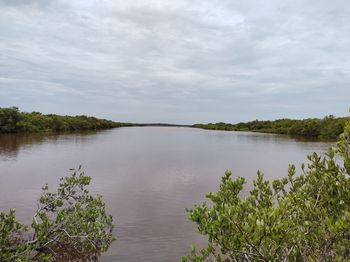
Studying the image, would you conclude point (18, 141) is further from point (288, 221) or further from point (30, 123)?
point (288, 221)

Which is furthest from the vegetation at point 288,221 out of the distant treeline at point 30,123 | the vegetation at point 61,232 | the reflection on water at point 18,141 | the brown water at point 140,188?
the distant treeline at point 30,123

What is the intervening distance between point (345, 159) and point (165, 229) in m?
11.0

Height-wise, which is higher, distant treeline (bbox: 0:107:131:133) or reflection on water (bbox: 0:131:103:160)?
distant treeline (bbox: 0:107:131:133)

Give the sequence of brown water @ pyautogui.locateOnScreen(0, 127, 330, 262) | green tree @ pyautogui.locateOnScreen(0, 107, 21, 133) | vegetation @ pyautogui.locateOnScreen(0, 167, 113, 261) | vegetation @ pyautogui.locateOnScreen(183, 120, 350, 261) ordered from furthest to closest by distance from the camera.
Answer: green tree @ pyautogui.locateOnScreen(0, 107, 21, 133) < brown water @ pyautogui.locateOnScreen(0, 127, 330, 262) < vegetation @ pyautogui.locateOnScreen(0, 167, 113, 261) < vegetation @ pyautogui.locateOnScreen(183, 120, 350, 261)

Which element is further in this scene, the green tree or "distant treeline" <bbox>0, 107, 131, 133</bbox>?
"distant treeline" <bbox>0, 107, 131, 133</bbox>

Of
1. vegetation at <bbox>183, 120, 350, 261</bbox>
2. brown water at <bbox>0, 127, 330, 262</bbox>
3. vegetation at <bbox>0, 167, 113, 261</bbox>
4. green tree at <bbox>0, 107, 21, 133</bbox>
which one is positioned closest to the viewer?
vegetation at <bbox>183, 120, 350, 261</bbox>

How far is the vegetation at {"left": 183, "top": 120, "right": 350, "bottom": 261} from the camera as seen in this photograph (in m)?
4.51

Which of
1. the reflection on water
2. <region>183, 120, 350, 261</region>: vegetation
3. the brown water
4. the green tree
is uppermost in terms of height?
the green tree

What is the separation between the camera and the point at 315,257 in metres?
5.16

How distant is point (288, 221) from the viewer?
203 inches

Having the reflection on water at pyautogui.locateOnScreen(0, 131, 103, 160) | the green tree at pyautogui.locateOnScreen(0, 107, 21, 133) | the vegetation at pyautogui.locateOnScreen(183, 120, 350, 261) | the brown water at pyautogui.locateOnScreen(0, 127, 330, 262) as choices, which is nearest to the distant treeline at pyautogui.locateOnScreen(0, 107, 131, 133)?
the green tree at pyautogui.locateOnScreen(0, 107, 21, 133)

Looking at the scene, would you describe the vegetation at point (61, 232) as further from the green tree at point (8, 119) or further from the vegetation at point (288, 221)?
the green tree at point (8, 119)

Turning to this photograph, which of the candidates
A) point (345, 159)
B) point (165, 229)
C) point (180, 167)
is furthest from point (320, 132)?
point (345, 159)

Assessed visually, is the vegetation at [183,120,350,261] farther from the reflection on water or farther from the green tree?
the green tree
